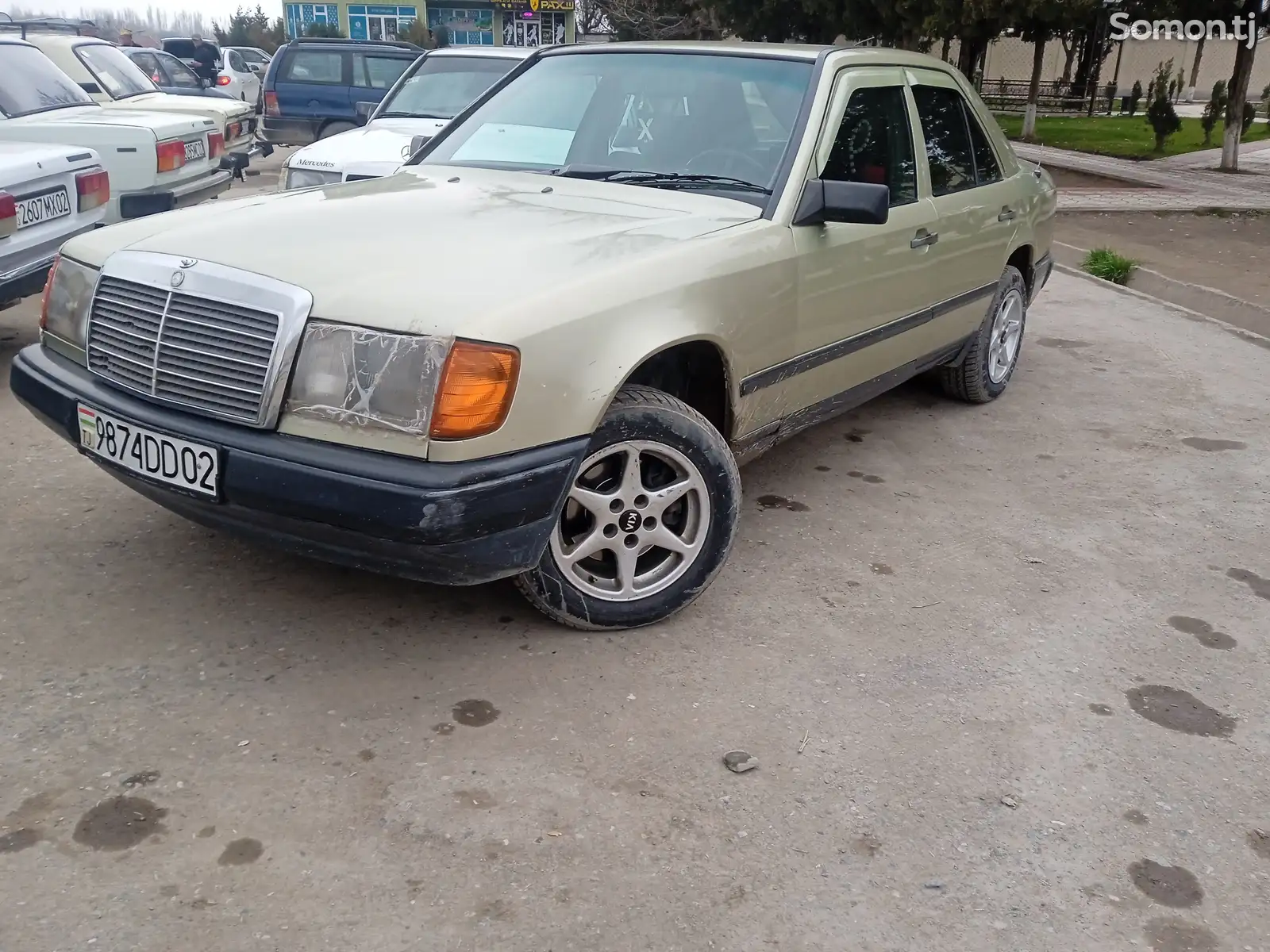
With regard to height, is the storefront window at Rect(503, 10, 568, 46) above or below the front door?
above

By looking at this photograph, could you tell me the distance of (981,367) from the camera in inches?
220

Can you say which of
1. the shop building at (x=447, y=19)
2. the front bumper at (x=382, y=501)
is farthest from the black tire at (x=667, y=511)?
the shop building at (x=447, y=19)

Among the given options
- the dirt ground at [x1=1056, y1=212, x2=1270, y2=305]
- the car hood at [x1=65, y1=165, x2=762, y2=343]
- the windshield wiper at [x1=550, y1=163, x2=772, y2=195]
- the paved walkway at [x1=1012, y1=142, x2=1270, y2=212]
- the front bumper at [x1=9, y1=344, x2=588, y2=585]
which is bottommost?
the dirt ground at [x1=1056, y1=212, x2=1270, y2=305]

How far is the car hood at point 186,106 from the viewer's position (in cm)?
955

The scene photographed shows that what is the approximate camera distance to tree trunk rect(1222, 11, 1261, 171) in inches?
661

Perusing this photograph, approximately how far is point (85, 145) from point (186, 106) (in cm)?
298

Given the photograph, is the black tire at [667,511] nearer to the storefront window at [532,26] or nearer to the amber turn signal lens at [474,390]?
the amber turn signal lens at [474,390]

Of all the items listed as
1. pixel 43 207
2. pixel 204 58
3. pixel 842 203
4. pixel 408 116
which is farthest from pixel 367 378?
pixel 204 58

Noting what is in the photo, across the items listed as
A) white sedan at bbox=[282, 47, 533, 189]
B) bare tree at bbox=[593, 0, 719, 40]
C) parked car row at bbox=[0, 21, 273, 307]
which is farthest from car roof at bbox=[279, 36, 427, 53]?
bare tree at bbox=[593, 0, 719, 40]

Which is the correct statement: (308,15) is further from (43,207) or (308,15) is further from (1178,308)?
(43,207)

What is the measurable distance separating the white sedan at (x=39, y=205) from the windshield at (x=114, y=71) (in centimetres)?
495

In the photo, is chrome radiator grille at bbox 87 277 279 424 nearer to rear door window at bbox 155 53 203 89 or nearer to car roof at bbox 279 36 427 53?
car roof at bbox 279 36 427 53


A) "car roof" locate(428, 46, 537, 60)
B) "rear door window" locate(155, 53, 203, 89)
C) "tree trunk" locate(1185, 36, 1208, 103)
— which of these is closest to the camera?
"car roof" locate(428, 46, 537, 60)

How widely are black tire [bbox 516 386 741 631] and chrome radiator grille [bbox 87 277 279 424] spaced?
89 cm
